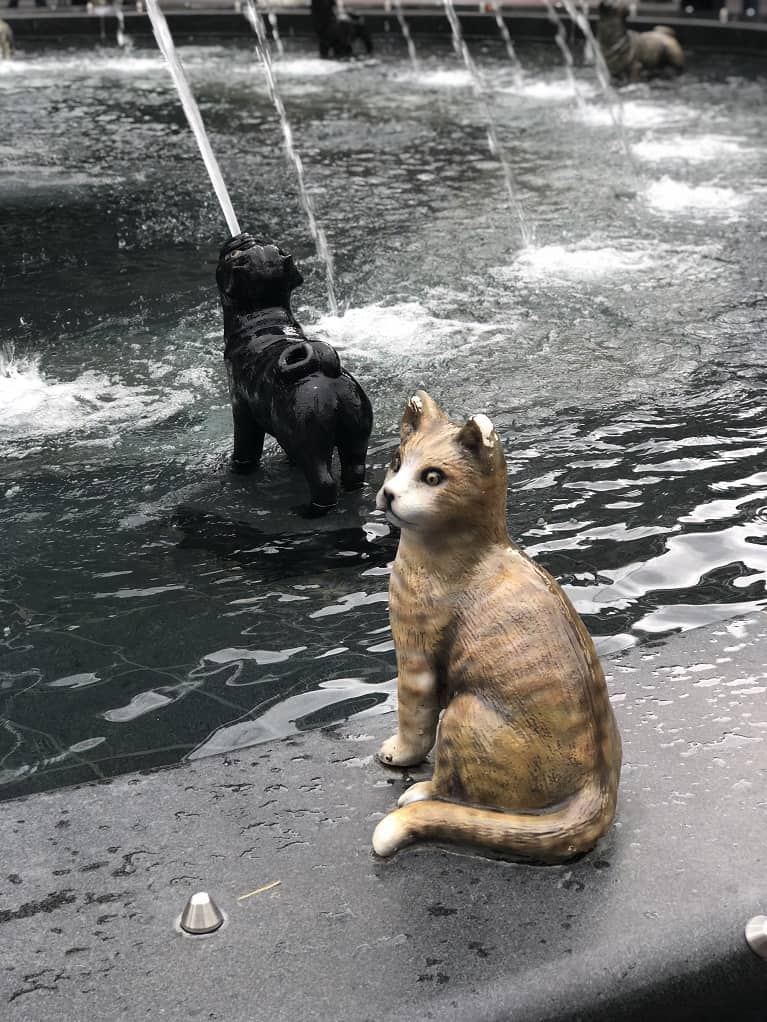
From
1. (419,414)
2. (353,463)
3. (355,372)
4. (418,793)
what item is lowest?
(355,372)

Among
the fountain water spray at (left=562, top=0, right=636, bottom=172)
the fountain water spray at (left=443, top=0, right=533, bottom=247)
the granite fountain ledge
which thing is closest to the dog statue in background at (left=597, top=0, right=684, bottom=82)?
the fountain water spray at (left=562, top=0, right=636, bottom=172)

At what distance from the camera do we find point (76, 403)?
23.9 feet

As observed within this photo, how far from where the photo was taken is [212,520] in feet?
19.2

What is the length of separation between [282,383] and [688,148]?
370 inches

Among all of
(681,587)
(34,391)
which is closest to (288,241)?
(34,391)

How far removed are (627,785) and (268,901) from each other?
3.25 ft

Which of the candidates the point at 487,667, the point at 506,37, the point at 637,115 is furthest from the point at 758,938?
the point at 506,37

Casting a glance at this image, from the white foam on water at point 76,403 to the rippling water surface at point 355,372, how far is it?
0.02 m

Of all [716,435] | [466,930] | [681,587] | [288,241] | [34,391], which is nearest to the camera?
[466,930]

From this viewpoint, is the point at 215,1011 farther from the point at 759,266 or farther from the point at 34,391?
the point at 759,266

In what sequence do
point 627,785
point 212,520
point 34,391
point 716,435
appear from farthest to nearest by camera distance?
point 34,391 → point 716,435 → point 212,520 → point 627,785

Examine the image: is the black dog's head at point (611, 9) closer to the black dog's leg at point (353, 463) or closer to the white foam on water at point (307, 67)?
the white foam on water at point (307, 67)

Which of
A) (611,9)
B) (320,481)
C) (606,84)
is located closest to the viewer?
(320,481)

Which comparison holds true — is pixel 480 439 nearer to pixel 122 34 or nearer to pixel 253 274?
pixel 253 274
